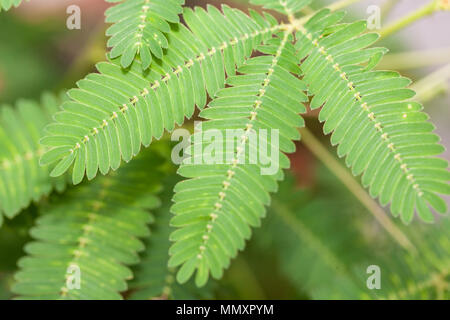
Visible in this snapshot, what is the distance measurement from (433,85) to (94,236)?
3.88 feet

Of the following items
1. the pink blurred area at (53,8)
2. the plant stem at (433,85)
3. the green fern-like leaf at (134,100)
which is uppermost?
the pink blurred area at (53,8)

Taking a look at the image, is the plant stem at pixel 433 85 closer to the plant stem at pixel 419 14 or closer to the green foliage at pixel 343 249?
the plant stem at pixel 419 14

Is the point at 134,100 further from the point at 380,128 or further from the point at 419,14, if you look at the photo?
the point at 419,14

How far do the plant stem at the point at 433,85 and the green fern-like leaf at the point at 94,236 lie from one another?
92 centimetres

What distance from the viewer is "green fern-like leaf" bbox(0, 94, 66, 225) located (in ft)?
4.30

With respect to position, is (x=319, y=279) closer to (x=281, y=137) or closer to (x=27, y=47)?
(x=281, y=137)

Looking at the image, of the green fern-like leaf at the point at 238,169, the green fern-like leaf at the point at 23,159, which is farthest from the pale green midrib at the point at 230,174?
the green fern-like leaf at the point at 23,159

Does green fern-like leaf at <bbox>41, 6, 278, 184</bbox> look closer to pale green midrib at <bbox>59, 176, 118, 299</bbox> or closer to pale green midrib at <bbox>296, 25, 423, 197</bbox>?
pale green midrib at <bbox>296, 25, 423, 197</bbox>

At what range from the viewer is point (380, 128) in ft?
3.36

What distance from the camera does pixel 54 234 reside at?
133 cm

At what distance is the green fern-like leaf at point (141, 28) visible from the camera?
100cm

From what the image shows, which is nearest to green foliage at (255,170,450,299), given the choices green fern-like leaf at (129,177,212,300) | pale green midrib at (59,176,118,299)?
green fern-like leaf at (129,177,212,300)

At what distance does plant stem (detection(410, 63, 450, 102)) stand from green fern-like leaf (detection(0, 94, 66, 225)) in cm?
120

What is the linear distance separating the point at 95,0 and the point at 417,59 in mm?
1973
